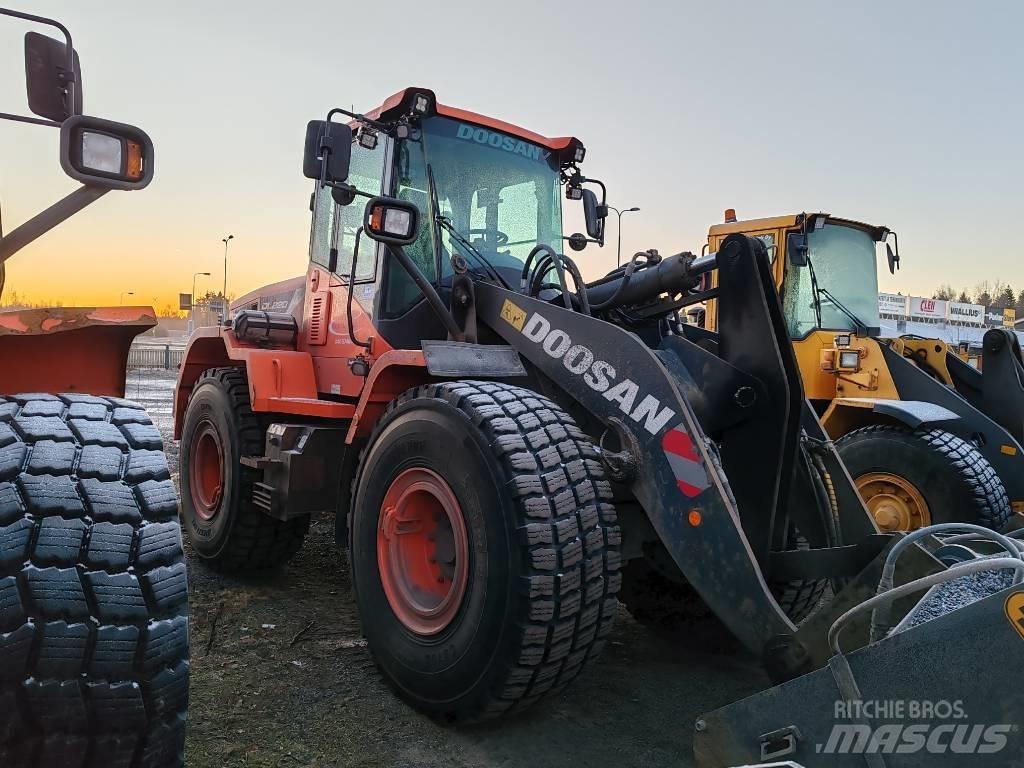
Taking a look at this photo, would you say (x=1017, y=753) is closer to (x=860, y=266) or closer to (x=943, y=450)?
(x=943, y=450)

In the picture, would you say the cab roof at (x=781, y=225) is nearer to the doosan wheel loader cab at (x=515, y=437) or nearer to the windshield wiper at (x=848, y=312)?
the windshield wiper at (x=848, y=312)

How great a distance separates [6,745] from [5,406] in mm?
710

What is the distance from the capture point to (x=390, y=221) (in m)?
3.70

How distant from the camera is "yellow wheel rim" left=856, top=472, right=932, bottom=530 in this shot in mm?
5531

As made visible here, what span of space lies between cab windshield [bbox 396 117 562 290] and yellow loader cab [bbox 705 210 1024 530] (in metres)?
2.33

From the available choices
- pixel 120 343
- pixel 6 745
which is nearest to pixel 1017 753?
pixel 6 745

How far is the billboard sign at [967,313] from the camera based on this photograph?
5238 cm

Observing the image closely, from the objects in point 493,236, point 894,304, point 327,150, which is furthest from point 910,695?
point 894,304

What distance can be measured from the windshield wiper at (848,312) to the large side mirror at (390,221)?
4.56 meters

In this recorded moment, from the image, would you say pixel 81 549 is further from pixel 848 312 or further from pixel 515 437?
pixel 848 312

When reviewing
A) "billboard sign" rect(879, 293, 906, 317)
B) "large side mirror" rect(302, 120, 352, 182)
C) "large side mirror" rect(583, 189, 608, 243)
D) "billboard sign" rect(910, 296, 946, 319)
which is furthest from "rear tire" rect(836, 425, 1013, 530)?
"billboard sign" rect(910, 296, 946, 319)

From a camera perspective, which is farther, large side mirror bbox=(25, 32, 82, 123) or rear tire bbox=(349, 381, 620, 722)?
rear tire bbox=(349, 381, 620, 722)

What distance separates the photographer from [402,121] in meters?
4.29

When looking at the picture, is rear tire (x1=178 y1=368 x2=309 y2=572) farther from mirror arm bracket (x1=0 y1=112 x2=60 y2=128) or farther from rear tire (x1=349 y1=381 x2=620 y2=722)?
mirror arm bracket (x1=0 y1=112 x2=60 y2=128)
